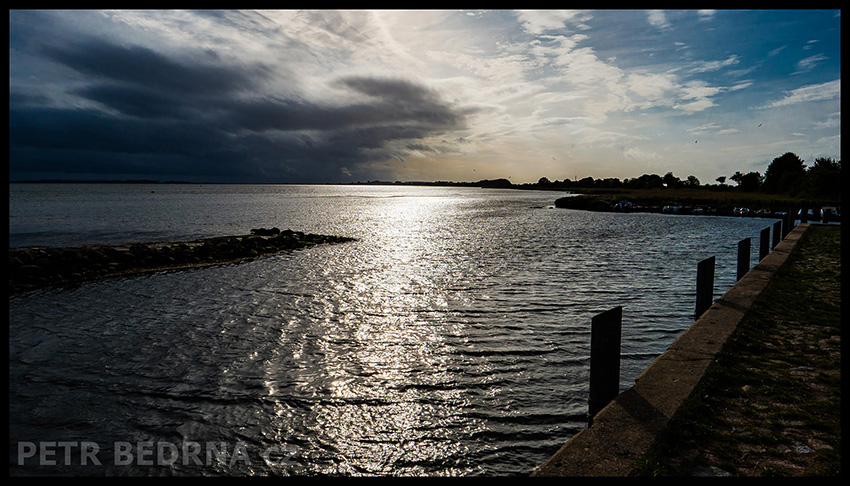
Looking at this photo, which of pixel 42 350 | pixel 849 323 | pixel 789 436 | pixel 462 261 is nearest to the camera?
pixel 849 323

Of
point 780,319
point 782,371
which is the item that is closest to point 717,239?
point 780,319

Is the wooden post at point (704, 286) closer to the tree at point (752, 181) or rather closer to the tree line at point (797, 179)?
the tree line at point (797, 179)

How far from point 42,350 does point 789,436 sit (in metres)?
14.1

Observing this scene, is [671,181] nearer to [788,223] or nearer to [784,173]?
[784,173]

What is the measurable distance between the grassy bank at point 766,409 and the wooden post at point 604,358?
0.94 m

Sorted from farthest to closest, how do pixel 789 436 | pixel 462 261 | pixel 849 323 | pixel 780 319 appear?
1. pixel 462 261
2. pixel 780 319
3. pixel 789 436
4. pixel 849 323

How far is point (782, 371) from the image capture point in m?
6.37

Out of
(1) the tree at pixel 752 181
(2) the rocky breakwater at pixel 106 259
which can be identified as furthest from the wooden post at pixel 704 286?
(1) the tree at pixel 752 181

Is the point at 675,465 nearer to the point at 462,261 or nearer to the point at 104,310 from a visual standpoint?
the point at 104,310

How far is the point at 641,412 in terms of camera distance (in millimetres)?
5207

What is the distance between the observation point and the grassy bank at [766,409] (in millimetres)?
4207

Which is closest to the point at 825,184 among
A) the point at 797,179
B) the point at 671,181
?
the point at 797,179

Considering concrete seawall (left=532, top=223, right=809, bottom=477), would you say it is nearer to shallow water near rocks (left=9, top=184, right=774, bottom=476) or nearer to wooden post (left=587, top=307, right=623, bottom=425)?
wooden post (left=587, top=307, right=623, bottom=425)

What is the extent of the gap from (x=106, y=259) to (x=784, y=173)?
412ft
